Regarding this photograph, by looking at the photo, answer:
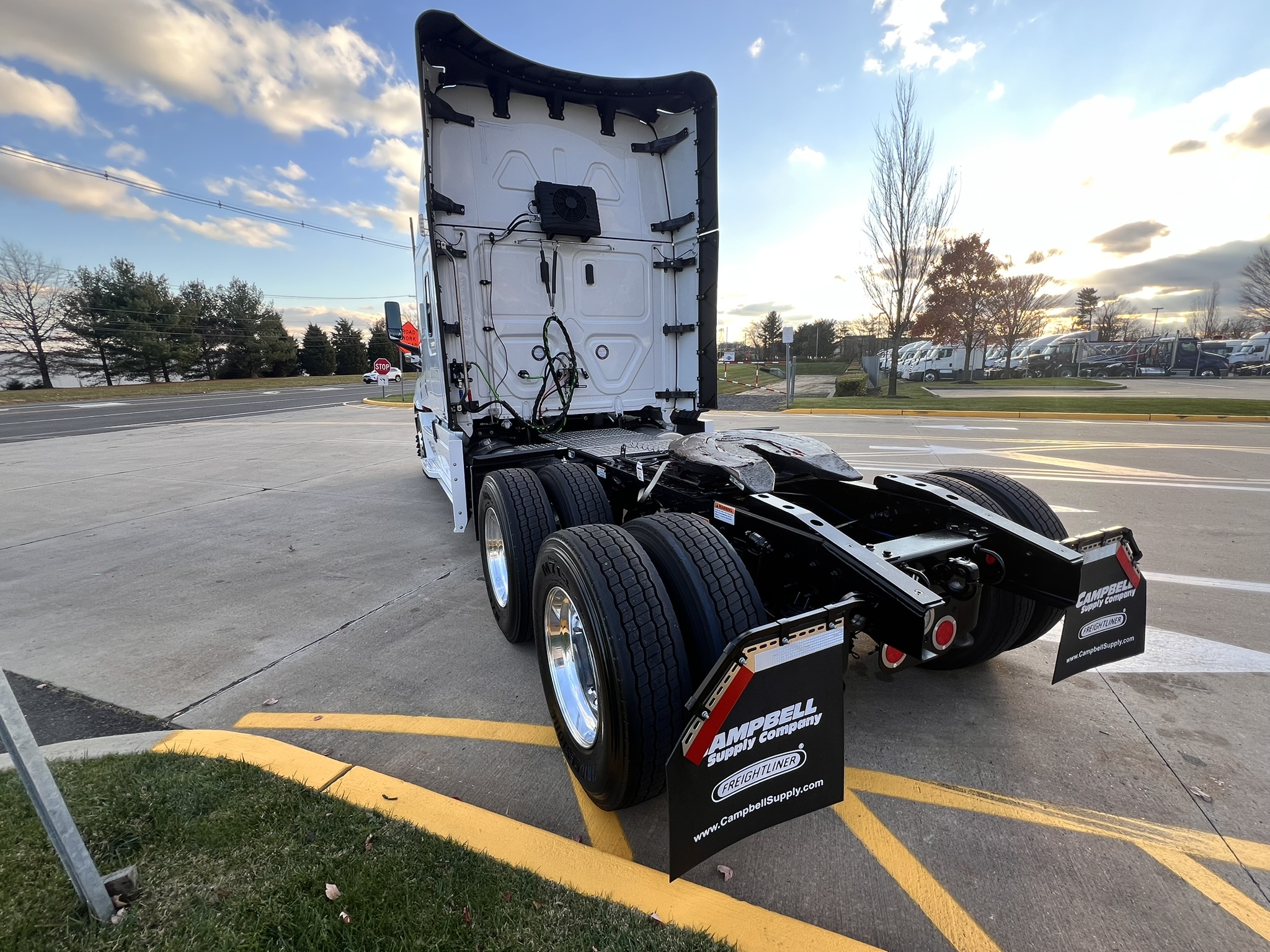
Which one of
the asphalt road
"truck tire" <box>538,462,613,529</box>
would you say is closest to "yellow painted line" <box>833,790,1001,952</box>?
"truck tire" <box>538,462,613,529</box>

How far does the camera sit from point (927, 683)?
292 centimetres

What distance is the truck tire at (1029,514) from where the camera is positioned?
2633 millimetres

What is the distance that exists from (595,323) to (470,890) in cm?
440

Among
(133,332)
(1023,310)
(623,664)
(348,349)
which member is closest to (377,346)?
(348,349)

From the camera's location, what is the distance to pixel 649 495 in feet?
10.7

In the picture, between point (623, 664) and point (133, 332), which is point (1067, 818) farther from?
point (133, 332)

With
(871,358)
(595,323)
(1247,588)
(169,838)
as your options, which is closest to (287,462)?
(595,323)

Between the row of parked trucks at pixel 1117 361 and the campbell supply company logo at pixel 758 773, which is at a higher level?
the row of parked trucks at pixel 1117 361

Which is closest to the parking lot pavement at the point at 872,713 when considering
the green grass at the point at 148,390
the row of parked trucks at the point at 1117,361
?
the row of parked trucks at the point at 1117,361

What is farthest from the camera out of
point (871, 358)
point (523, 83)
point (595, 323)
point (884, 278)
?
point (871, 358)

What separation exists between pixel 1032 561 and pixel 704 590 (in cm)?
126

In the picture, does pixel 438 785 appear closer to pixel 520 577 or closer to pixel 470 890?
pixel 470 890

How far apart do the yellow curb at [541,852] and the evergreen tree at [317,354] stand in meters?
61.0

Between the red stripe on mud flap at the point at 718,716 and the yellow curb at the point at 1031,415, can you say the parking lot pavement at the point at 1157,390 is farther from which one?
the red stripe on mud flap at the point at 718,716
